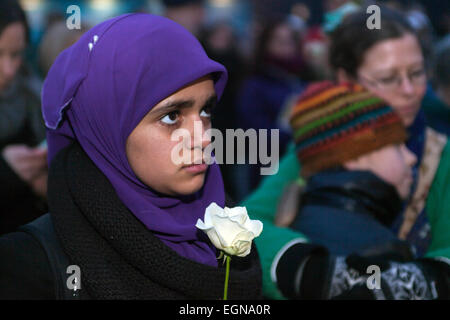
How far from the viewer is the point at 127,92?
1437mm

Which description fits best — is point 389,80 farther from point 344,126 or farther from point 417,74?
point 344,126

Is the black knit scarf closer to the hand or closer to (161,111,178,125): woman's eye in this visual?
(161,111,178,125): woman's eye

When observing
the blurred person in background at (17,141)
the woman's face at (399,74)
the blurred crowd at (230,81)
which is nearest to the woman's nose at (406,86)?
the woman's face at (399,74)

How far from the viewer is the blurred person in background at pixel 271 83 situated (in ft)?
16.5

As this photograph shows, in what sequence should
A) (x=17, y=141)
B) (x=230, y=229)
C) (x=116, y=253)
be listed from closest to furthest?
(x=230, y=229) → (x=116, y=253) → (x=17, y=141)

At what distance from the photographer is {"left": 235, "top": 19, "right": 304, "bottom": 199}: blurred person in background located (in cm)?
504

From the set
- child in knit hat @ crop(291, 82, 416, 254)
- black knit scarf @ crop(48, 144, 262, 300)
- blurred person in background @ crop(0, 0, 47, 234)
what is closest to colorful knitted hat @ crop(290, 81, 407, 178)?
child in knit hat @ crop(291, 82, 416, 254)

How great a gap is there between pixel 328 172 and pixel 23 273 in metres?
1.21

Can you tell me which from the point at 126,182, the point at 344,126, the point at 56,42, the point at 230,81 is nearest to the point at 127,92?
the point at 126,182

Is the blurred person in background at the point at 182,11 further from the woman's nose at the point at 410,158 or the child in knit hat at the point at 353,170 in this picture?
the woman's nose at the point at 410,158

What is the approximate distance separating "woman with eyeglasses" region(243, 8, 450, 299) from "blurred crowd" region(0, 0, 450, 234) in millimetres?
326

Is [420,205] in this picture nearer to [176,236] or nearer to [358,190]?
[358,190]

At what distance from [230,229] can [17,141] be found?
1855 millimetres

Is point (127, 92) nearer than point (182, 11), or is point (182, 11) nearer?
point (127, 92)
